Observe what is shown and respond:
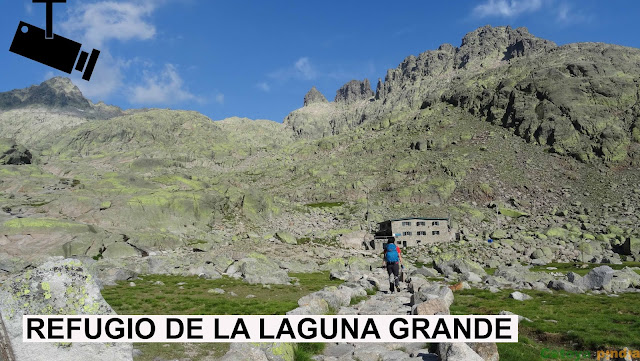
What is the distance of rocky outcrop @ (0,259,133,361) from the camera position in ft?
27.2

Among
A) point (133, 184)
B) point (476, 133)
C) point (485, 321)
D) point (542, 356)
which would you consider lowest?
point (542, 356)

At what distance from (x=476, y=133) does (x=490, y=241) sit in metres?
113

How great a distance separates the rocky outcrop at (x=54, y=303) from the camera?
829 centimetres

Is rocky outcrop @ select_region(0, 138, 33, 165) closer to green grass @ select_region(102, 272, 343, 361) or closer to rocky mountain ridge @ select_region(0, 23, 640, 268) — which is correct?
rocky mountain ridge @ select_region(0, 23, 640, 268)

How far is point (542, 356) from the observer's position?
1216 cm

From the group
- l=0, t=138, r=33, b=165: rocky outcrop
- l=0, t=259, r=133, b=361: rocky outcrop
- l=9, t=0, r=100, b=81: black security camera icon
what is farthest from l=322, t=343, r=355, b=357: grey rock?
l=0, t=138, r=33, b=165: rocky outcrop

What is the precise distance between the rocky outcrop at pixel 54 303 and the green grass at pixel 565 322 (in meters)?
12.7

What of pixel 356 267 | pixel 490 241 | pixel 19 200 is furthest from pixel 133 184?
pixel 490 241

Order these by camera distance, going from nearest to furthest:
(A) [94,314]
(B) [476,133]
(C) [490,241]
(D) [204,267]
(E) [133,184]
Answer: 1. (A) [94,314]
2. (D) [204,267]
3. (C) [490,241]
4. (E) [133,184]
5. (B) [476,133]

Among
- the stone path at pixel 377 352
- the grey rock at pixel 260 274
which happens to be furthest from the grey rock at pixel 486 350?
the grey rock at pixel 260 274

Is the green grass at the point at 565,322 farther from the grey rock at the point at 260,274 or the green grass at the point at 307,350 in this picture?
the grey rock at the point at 260,274

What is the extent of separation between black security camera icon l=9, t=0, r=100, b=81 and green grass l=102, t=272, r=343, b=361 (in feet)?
39.0

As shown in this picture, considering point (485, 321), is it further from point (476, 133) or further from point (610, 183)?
point (476, 133)

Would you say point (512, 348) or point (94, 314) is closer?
point (94, 314)
